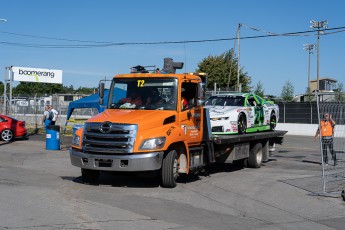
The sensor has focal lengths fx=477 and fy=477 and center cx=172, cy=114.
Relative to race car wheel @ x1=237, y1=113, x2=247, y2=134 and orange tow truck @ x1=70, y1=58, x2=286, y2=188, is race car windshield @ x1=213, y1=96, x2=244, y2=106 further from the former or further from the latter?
orange tow truck @ x1=70, y1=58, x2=286, y2=188

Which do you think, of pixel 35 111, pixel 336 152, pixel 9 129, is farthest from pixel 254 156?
pixel 35 111

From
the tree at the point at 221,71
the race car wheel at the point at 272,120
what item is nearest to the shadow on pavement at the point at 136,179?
the race car wheel at the point at 272,120

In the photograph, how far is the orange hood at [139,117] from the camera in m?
Answer: 10.3

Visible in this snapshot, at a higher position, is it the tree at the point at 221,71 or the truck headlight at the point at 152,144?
the tree at the point at 221,71

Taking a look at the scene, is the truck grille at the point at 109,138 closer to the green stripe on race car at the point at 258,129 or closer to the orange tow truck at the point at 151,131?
the orange tow truck at the point at 151,131

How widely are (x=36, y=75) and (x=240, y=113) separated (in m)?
30.1

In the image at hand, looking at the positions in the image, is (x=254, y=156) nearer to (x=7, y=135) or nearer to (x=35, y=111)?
(x=7, y=135)

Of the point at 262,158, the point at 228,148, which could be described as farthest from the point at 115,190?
the point at 262,158

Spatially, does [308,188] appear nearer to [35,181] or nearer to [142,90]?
[142,90]

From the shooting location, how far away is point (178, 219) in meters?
7.81

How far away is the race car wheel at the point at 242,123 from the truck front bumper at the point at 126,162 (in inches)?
184

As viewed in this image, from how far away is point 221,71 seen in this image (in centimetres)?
5906

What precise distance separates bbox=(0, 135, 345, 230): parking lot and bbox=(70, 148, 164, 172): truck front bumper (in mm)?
511

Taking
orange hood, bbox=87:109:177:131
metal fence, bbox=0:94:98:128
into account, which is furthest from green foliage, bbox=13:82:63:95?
orange hood, bbox=87:109:177:131
